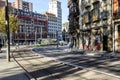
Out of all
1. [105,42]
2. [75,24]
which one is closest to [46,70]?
[105,42]

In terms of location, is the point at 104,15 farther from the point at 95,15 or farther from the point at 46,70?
the point at 46,70

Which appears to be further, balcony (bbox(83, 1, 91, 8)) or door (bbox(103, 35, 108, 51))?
balcony (bbox(83, 1, 91, 8))

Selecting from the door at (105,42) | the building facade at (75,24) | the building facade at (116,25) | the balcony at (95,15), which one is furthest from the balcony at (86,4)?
the building facade at (116,25)

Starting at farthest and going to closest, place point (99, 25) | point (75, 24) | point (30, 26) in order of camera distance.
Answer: point (30, 26) → point (75, 24) → point (99, 25)

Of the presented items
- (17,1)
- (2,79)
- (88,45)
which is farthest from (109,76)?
(17,1)

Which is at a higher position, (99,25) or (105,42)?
(99,25)

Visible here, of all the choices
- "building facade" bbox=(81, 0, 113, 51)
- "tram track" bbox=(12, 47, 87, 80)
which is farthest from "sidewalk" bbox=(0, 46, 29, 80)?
"building facade" bbox=(81, 0, 113, 51)

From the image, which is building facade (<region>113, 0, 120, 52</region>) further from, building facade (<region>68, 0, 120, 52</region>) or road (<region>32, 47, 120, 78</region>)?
road (<region>32, 47, 120, 78</region>)

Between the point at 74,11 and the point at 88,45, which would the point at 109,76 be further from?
the point at 74,11

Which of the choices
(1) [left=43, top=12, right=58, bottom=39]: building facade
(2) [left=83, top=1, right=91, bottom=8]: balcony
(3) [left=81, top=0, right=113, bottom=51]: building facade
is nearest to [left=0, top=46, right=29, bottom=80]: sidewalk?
(3) [left=81, top=0, right=113, bottom=51]: building facade

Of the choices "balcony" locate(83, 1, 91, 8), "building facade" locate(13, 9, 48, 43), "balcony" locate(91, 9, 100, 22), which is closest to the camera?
"balcony" locate(91, 9, 100, 22)

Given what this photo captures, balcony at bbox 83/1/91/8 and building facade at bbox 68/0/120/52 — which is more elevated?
balcony at bbox 83/1/91/8

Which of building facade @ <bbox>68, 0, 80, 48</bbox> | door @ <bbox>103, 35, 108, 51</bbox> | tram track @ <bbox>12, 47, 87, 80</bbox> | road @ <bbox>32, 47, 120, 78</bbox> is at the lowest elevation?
tram track @ <bbox>12, 47, 87, 80</bbox>

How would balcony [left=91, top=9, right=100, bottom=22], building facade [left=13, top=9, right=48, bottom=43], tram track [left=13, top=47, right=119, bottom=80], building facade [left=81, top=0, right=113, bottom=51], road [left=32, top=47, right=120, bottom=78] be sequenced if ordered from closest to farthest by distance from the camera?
1. tram track [left=13, top=47, right=119, bottom=80]
2. road [left=32, top=47, right=120, bottom=78]
3. building facade [left=81, top=0, right=113, bottom=51]
4. balcony [left=91, top=9, right=100, bottom=22]
5. building facade [left=13, top=9, right=48, bottom=43]
